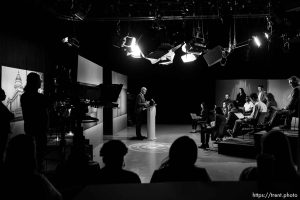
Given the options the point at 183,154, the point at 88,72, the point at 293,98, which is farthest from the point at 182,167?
the point at 88,72

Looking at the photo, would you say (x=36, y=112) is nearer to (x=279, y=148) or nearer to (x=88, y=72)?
(x=279, y=148)

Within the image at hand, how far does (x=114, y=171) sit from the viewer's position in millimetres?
2129

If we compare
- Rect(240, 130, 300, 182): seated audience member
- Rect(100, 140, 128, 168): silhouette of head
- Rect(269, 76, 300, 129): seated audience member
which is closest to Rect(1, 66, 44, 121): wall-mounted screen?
Rect(100, 140, 128, 168): silhouette of head

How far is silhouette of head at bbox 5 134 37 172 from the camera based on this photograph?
177cm

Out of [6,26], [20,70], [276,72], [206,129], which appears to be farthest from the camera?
[276,72]

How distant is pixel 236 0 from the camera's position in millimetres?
6219

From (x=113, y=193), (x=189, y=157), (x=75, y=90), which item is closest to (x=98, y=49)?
(x=75, y=90)

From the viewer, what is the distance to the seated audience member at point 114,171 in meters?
2.09

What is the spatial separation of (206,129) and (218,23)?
3.07 meters

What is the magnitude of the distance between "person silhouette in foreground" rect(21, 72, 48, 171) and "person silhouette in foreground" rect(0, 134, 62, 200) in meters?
2.19

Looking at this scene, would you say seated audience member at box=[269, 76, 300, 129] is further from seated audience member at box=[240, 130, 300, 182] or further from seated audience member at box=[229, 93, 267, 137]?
seated audience member at box=[240, 130, 300, 182]

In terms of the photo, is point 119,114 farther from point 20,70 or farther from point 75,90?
point 75,90

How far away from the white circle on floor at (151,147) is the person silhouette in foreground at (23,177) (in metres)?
5.72

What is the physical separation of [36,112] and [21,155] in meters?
2.42
